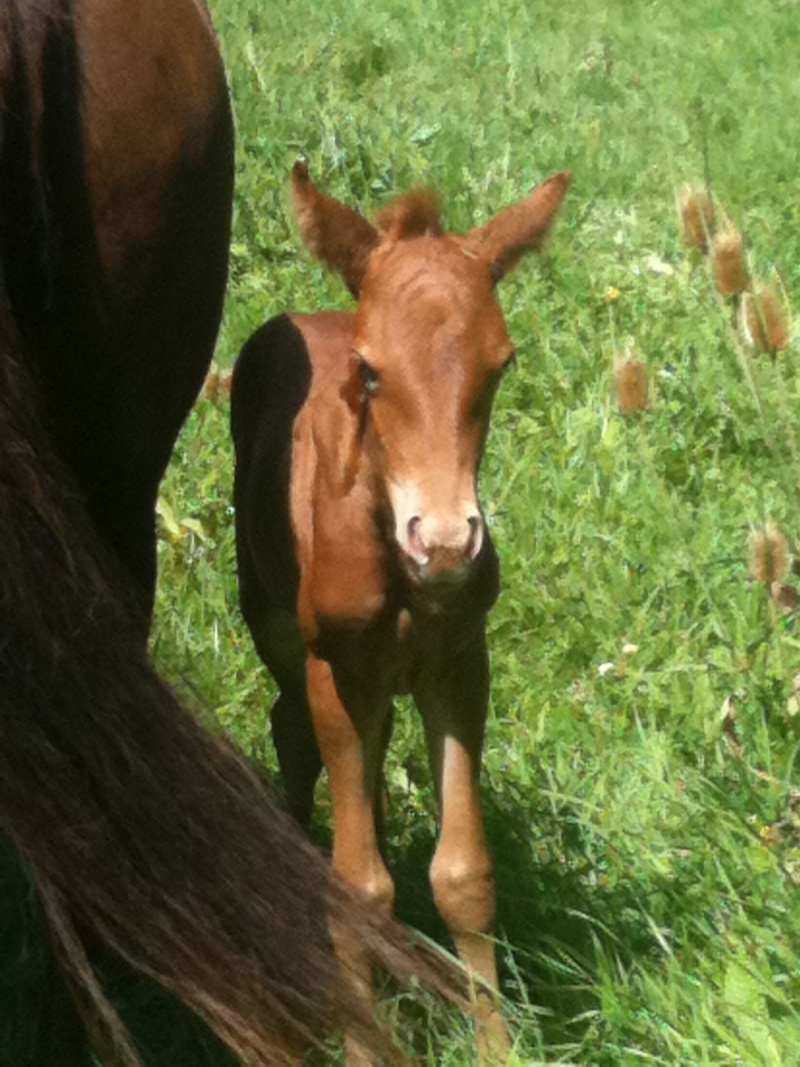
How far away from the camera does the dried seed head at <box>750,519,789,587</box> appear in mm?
3168

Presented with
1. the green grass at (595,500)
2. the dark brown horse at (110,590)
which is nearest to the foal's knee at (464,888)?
the green grass at (595,500)

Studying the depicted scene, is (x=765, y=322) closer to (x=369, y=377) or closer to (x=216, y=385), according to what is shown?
(x=369, y=377)

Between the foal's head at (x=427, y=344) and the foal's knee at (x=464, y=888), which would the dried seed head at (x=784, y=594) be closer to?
the foal's head at (x=427, y=344)

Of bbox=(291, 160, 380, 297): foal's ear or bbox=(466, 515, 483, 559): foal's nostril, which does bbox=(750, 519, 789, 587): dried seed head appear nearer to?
bbox=(466, 515, 483, 559): foal's nostril

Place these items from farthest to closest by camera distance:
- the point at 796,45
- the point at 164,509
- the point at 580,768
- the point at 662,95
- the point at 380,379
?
1. the point at 796,45
2. the point at 662,95
3. the point at 164,509
4. the point at 580,768
5. the point at 380,379

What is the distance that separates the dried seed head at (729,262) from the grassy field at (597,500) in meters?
0.05

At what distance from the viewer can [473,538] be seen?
292 cm

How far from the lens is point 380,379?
3.12 metres

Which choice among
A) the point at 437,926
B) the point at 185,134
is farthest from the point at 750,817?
the point at 185,134

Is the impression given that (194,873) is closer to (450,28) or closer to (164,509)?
(164,509)

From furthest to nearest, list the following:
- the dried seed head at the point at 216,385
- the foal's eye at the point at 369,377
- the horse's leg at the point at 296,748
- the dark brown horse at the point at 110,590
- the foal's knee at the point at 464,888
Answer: the dried seed head at the point at 216,385 → the horse's leg at the point at 296,748 → the foal's knee at the point at 464,888 → the foal's eye at the point at 369,377 → the dark brown horse at the point at 110,590

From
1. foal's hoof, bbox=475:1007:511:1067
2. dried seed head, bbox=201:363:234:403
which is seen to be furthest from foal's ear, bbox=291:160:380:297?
dried seed head, bbox=201:363:234:403

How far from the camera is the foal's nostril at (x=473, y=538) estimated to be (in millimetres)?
2912

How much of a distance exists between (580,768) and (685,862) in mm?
731
